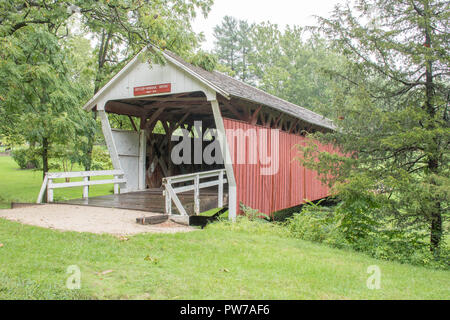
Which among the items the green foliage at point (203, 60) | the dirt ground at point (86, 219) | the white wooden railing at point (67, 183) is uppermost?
the green foliage at point (203, 60)

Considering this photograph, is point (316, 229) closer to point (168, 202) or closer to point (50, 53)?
point (168, 202)

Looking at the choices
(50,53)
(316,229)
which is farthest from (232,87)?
(50,53)

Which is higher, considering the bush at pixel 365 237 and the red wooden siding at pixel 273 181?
the red wooden siding at pixel 273 181

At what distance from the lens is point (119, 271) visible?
3.90m

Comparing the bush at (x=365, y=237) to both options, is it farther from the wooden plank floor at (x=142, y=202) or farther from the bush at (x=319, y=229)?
the wooden plank floor at (x=142, y=202)

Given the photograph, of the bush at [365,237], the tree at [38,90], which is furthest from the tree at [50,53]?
the bush at [365,237]

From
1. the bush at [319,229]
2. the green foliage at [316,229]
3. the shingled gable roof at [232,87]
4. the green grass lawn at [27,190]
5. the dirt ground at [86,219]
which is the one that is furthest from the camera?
the green grass lawn at [27,190]

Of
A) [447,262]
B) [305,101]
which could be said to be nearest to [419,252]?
[447,262]

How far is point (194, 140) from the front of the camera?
14.7 m

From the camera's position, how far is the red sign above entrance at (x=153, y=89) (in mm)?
9183

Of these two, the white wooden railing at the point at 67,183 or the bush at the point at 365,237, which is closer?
the bush at the point at 365,237

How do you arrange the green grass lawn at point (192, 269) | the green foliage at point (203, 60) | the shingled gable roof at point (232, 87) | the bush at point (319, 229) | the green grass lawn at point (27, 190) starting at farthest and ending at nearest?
1. the green grass lawn at point (27, 190)
2. the green foliage at point (203, 60)
3. the shingled gable roof at point (232, 87)
4. the bush at point (319, 229)
5. the green grass lawn at point (192, 269)

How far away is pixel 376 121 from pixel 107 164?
1557 cm
